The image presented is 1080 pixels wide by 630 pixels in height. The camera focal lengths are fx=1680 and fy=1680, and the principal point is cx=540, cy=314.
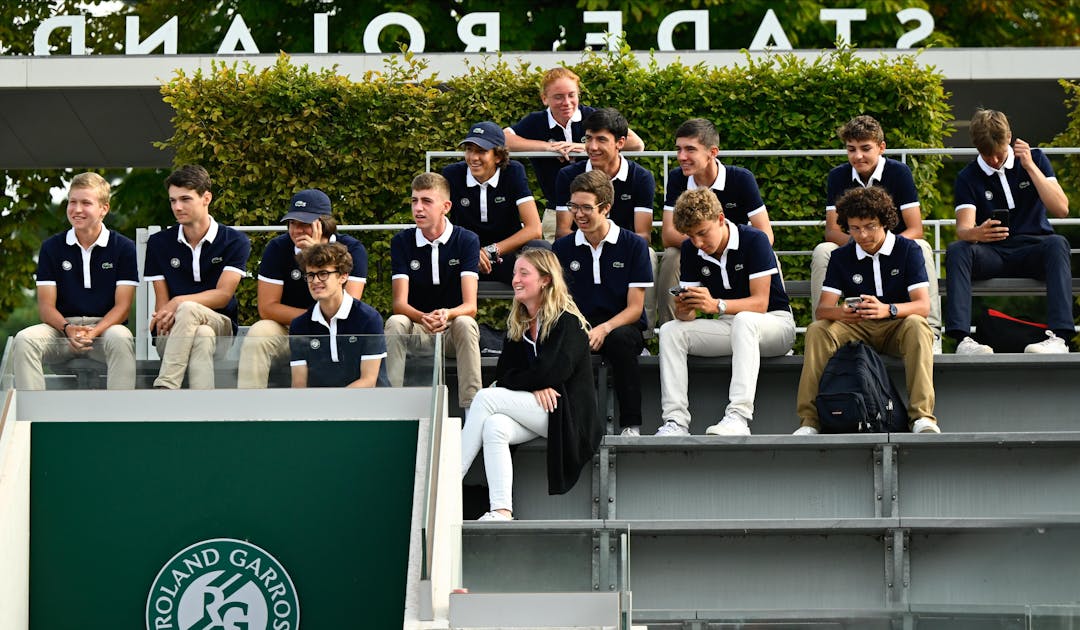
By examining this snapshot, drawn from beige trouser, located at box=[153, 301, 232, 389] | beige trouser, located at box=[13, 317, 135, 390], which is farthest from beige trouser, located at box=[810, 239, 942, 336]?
beige trouser, located at box=[13, 317, 135, 390]

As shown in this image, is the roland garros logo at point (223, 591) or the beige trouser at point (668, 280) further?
the beige trouser at point (668, 280)

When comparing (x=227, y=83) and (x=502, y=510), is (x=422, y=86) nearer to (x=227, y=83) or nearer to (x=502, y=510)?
(x=227, y=83)

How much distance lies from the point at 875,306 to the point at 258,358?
3.11 metres

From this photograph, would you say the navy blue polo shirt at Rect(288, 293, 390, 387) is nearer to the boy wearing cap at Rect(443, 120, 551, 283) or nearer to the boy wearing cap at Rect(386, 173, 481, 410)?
the boy wearing cap at Rect(386, 173, 481, 410)

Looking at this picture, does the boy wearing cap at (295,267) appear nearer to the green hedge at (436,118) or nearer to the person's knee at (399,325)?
the person's knee at (399,325)

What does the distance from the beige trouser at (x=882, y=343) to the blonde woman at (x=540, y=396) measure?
1126 millimetres

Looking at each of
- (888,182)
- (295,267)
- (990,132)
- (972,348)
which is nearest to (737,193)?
(888,182)

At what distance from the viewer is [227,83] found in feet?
40.4

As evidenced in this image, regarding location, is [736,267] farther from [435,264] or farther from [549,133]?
[549,133]

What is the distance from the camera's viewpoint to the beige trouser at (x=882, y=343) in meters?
8.45

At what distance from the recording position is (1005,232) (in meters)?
9.43

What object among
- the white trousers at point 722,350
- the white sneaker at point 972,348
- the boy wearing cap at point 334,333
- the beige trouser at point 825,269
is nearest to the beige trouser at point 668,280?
the white trousers at point 722,350

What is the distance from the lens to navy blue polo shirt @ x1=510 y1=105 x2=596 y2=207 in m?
10.6

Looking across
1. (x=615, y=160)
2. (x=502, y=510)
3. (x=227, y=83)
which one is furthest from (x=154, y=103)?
(x=502, y=510)
